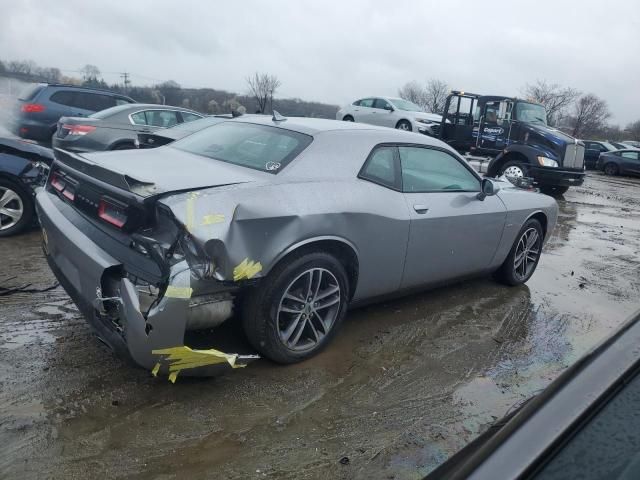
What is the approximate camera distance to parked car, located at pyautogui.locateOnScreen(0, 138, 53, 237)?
16.6 feet

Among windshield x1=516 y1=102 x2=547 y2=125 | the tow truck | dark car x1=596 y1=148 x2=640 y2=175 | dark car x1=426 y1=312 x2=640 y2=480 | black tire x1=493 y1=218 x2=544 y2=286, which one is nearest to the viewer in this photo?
dark car x1=426 y1=312 x2=640 y2=480

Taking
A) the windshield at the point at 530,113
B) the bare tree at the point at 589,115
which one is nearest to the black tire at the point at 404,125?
the windshield at the point at 530,113

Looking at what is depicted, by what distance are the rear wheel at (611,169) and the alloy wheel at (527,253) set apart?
22.1 m

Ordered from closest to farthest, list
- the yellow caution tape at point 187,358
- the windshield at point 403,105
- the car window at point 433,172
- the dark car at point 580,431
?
the dark car at point 580,431 < the yellow caution tape at point 187,358 < the car window at point 433,172 < the windshield at point 403,105

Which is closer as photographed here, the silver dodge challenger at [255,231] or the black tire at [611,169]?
the silver dodge challenger at [255,231]

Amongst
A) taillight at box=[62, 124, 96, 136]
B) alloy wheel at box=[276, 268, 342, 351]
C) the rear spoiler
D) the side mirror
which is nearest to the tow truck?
the side mirror

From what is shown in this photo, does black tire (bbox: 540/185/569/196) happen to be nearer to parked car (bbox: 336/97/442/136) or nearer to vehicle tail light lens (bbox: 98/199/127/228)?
parked car (bbox: 336/97/442/136)

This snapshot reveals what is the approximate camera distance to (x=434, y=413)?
112 inches

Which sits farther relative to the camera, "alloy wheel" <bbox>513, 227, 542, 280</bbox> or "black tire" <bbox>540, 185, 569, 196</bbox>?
"black tire" <bbox>540, 185, 569, 196</bbox>

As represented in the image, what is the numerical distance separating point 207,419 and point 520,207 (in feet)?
11.8

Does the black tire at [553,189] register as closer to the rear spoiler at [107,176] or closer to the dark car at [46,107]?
the dark car at [46,107]

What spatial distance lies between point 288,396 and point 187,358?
0.66 m

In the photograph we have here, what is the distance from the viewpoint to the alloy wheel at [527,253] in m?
5.04

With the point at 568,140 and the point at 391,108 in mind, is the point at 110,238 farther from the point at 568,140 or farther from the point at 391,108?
the point at 391,108
